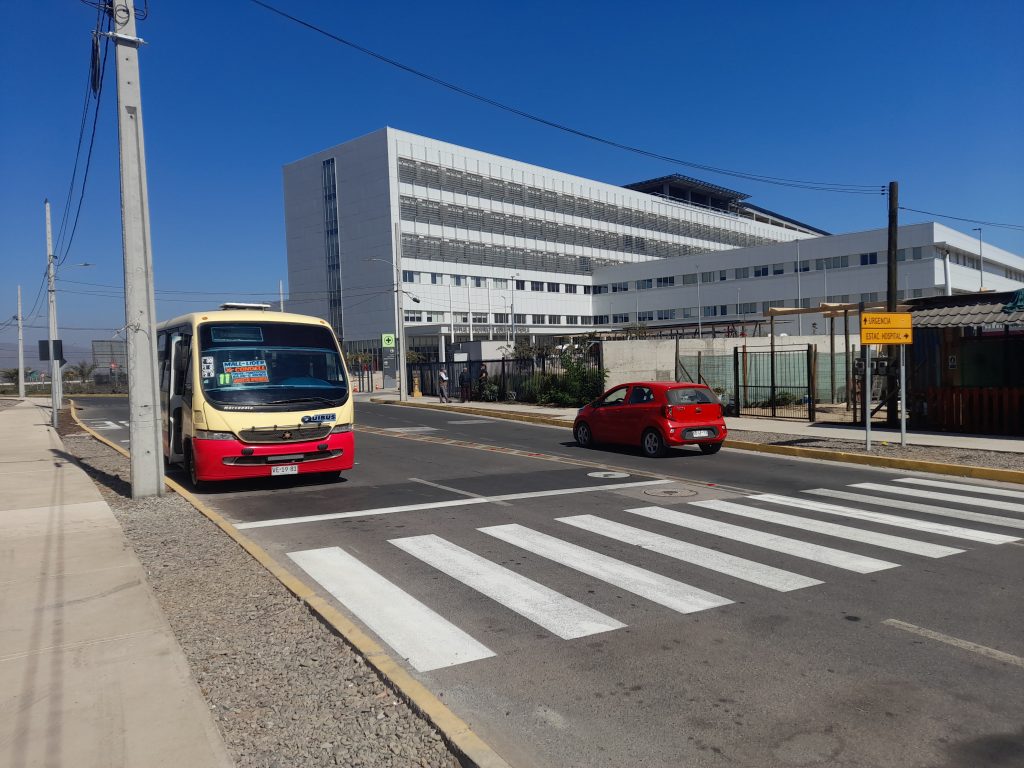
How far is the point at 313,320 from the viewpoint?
1264 centimetres

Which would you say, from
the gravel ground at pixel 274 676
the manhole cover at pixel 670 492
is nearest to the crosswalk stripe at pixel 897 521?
the manhole cover at pixel 670 492

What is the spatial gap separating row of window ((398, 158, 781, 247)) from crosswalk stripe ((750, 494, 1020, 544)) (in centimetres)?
6659

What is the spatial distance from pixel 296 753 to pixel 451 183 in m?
75.7

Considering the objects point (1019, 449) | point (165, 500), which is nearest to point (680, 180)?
point (1019, 449)

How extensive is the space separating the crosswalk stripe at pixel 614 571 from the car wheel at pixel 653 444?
704 cm

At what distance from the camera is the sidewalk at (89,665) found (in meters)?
3.70

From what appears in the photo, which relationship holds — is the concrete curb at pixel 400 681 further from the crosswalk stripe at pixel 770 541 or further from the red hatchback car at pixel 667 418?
the red hatchback car at pixel 667 418

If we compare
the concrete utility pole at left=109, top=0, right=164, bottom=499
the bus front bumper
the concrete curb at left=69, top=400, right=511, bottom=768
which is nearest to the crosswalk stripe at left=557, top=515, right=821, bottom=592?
the concrete curb at left=69, top=400, right=511, bottom=768

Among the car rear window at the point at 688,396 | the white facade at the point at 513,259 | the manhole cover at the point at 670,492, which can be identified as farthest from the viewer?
the white facade at the point at 513,259

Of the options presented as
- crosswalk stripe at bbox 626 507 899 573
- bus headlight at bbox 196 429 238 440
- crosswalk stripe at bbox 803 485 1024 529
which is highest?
bus headlight at bbox 196 429 238 440

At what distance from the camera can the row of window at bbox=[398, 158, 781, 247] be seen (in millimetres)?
74188

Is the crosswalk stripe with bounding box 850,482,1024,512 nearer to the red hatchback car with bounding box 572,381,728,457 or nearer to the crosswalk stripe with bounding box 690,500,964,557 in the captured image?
the crosswalk stripe with bounding box 690,500,964,557

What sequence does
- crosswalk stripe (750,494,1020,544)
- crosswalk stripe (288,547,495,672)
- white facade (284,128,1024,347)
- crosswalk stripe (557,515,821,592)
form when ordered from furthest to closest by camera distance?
white facade (284,128,1024,347)
crosswalk stripe (750,494,1020,544)
crosswalk stripe (557,515,821,592)
crosswalk stripe (288,547,495,672)

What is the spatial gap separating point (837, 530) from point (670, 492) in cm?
290
